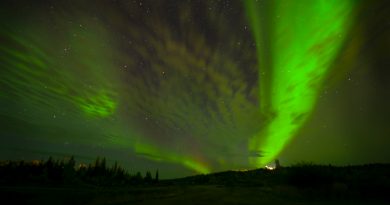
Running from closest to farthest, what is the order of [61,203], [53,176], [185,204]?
[185,204]
[61,203]
[53,176]

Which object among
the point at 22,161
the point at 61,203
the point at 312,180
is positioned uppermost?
the point at 22,161

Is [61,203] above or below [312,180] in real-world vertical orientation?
below

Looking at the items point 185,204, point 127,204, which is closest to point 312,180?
point 185,204

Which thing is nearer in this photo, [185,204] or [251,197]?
[185,204]

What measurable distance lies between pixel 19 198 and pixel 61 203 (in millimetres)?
3635

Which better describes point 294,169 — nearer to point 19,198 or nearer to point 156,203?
Result: point 156,203

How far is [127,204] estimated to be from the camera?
11.9 meters

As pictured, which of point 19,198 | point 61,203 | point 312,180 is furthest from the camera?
point 312,180

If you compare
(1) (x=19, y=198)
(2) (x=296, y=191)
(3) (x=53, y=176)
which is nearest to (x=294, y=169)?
(2) (x=296, y=191)

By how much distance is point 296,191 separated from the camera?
16172 mm

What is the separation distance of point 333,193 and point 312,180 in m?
3.45

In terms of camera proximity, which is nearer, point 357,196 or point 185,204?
point 185,204

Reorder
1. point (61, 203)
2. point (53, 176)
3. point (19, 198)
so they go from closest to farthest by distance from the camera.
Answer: point (61, 203)
point (19, 198)
point (53, 176)

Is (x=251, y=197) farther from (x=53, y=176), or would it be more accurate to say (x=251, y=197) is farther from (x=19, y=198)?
(x=53, y=176)
